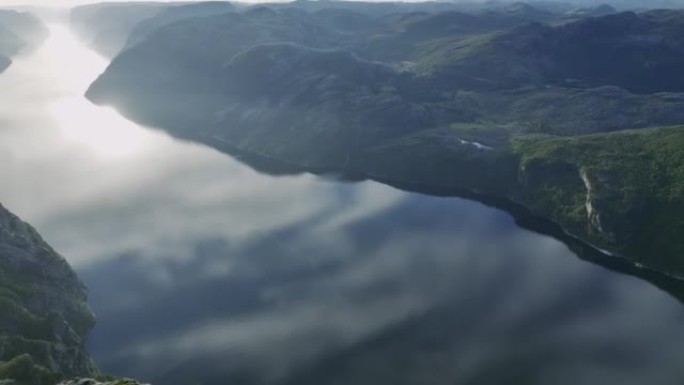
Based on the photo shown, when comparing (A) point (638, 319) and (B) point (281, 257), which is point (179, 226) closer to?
(B) point (281, 257)

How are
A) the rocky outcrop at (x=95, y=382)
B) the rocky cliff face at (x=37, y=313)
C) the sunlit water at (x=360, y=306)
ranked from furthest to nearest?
the sunlit water at (x=360, y=306) < the rocky cliff face at (x=37, y=313) < the rocky outcrop at (x=95, y=382)

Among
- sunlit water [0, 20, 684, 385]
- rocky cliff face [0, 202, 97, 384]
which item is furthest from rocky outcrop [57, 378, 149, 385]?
sunlit water [0, 20, 684, 385]

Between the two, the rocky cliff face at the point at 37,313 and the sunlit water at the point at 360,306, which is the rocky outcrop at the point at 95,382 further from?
the sunlit water at the point at 360,306

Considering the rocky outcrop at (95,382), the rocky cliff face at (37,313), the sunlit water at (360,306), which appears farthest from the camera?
the sunlit water at (360,306)

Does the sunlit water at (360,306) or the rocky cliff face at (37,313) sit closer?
the rocky cliff face at (37,313)

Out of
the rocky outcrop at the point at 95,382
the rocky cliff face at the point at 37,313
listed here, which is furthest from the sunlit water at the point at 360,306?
the rocky outcrop at the point at 95,382

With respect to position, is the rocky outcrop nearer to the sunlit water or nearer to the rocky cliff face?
the rocky cliff face

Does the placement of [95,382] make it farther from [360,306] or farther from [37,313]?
[360,306]

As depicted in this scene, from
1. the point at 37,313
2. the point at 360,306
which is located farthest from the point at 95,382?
the point at 360,306
